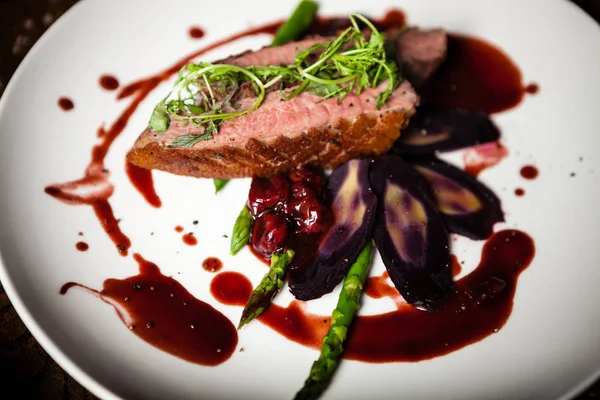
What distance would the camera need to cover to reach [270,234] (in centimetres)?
362

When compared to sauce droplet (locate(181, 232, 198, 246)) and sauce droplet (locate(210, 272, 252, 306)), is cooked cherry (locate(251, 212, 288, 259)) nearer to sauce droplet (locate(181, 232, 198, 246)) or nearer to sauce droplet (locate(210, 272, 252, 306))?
sauce droplet (locate(210, 272, 252, 306))

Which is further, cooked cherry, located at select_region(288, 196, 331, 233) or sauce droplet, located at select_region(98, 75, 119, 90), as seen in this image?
sauce droplet, located at select_region(98, 75, 119, 90)

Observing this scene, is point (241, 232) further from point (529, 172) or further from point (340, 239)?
point (529, 172)

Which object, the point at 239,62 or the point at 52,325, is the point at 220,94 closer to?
the point at 239,62

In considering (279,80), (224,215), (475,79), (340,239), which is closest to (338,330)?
(340,239)

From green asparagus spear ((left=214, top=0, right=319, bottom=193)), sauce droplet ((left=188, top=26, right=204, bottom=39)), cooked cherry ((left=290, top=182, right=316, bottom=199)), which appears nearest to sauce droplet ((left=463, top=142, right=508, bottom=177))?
cooked cherry ((left=290, top=182, right=316, bottom=199))

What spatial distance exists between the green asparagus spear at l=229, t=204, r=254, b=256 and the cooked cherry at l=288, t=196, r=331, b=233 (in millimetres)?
293

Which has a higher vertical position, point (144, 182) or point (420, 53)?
point (420, 53)

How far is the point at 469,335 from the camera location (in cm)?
341

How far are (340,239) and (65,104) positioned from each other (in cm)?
214

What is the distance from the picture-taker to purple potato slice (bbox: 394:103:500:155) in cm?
414

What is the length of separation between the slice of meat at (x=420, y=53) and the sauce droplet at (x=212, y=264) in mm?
1820

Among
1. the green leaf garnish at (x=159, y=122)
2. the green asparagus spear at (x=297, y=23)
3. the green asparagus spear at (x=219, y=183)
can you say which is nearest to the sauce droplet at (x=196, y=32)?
the green asparagus spear at (x=297, y=23)

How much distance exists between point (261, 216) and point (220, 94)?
Answer: 0.80 m
